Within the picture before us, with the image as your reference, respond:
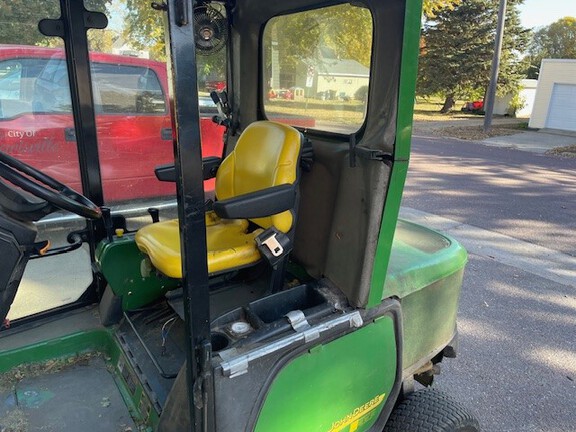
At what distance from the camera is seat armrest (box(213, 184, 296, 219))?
1.56m

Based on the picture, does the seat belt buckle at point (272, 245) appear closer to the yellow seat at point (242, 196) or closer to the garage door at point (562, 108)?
the yellow seat at point (242, 196)

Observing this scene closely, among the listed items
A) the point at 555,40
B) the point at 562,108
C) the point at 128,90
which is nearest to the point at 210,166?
the point at 128,90

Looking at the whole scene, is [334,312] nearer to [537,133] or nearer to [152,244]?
[152,244]

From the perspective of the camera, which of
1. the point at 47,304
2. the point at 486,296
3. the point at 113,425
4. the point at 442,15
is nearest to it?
the point at 113,425

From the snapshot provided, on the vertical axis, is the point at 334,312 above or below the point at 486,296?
above

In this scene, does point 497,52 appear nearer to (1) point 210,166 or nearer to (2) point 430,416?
(1) point 210,166

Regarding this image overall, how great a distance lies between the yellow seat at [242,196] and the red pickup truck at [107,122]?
0.47m

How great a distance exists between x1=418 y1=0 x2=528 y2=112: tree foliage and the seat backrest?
2286 cm

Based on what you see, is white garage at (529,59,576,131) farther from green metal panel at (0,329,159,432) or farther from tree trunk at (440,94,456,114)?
green metal panel at (0,329,159,432)

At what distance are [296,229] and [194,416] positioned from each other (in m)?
0.97

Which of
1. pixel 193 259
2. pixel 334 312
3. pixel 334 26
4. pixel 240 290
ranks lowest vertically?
pixel 240 290

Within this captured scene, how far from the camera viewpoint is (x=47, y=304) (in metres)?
2.42

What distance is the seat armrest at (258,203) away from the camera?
156cm

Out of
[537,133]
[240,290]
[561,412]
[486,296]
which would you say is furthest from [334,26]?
[537,133]
